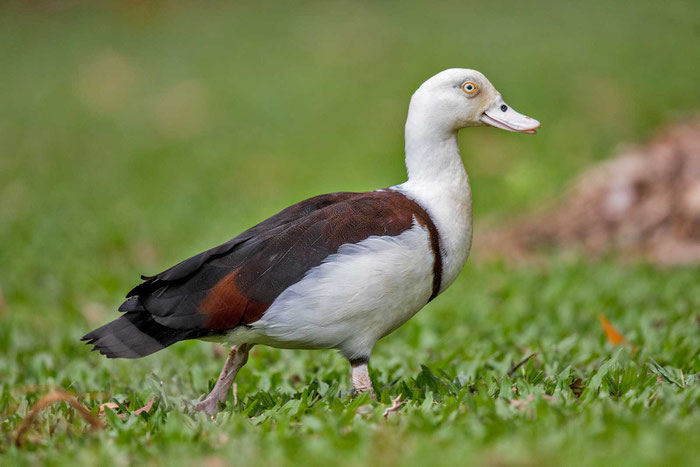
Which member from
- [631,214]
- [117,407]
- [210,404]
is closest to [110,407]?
[117,407]

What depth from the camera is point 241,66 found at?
43.1 feet

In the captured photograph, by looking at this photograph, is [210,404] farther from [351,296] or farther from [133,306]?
[351,296]

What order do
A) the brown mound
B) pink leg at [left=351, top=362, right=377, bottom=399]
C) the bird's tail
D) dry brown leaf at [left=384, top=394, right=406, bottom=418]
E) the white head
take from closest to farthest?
dry brown leaf at [left=384, top=394, right=406, bottom=418] < the bird's tail < pink leg at [left=351, top=362, right=377, bottom=399] < the white head < the brown mound

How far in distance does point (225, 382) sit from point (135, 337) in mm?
484

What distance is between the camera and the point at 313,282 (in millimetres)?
3178

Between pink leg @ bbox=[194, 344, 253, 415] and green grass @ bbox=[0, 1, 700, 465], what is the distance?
0.12 metres

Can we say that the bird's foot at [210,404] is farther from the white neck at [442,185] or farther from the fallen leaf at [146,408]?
the white neck at [442,185]

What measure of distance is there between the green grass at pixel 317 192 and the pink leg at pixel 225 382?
0.41 ft

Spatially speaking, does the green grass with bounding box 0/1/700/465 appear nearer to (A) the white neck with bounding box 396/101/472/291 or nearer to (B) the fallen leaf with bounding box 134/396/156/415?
(B) the fallen leaf with bounding box 134/396/156/415

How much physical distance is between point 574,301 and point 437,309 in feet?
2.91

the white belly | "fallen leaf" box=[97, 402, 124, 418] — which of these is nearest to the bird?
the white belly

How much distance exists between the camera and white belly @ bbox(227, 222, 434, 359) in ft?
10.4

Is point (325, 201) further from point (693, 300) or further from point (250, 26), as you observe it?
point (250, 26)

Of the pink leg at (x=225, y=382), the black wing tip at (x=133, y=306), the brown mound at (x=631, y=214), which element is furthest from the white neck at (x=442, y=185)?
the brown mound at (x=631, y=214)
